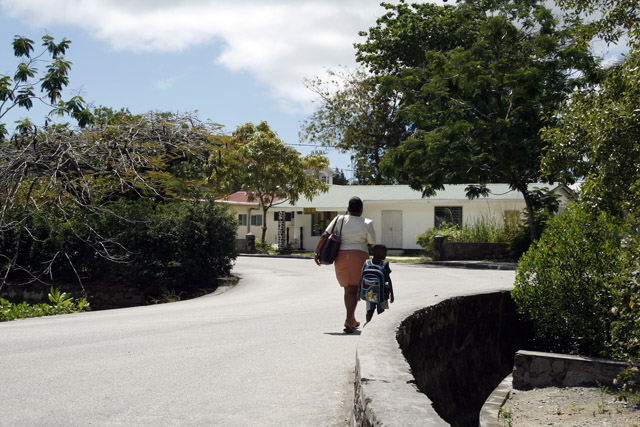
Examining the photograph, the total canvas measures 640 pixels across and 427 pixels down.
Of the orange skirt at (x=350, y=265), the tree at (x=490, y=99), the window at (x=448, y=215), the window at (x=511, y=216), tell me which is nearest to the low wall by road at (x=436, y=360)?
the orange skirt at (x=350, y=265)

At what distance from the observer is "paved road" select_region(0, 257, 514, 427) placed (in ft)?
15.7

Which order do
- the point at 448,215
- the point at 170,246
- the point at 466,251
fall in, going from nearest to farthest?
the point at 170,246, the point at 466,251, the point at 448,215

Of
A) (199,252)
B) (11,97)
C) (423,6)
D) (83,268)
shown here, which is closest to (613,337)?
(199,252)

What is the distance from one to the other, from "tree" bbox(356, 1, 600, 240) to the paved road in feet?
→ 43.1

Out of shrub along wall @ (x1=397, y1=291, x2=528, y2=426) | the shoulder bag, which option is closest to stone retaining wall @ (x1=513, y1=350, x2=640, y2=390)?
shrub along wall @ (x1=397, y1=291, x2=528, y2=426)

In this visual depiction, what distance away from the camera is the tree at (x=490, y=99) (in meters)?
22.4

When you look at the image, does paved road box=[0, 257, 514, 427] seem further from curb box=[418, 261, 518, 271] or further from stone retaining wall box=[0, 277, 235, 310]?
curb box=[418, 261, 518, 271]

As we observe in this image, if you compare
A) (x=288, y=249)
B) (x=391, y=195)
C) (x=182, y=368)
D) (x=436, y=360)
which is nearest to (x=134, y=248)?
(x=182, y=368)

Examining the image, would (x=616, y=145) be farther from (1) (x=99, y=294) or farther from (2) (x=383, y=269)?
(1) (x=99, y=294)

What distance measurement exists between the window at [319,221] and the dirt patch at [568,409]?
98.6ft

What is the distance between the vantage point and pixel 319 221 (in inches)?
1506

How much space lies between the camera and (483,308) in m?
8.76

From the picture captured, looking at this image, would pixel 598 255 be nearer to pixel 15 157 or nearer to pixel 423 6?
pixel 15 157

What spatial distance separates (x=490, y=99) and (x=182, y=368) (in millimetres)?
19935
